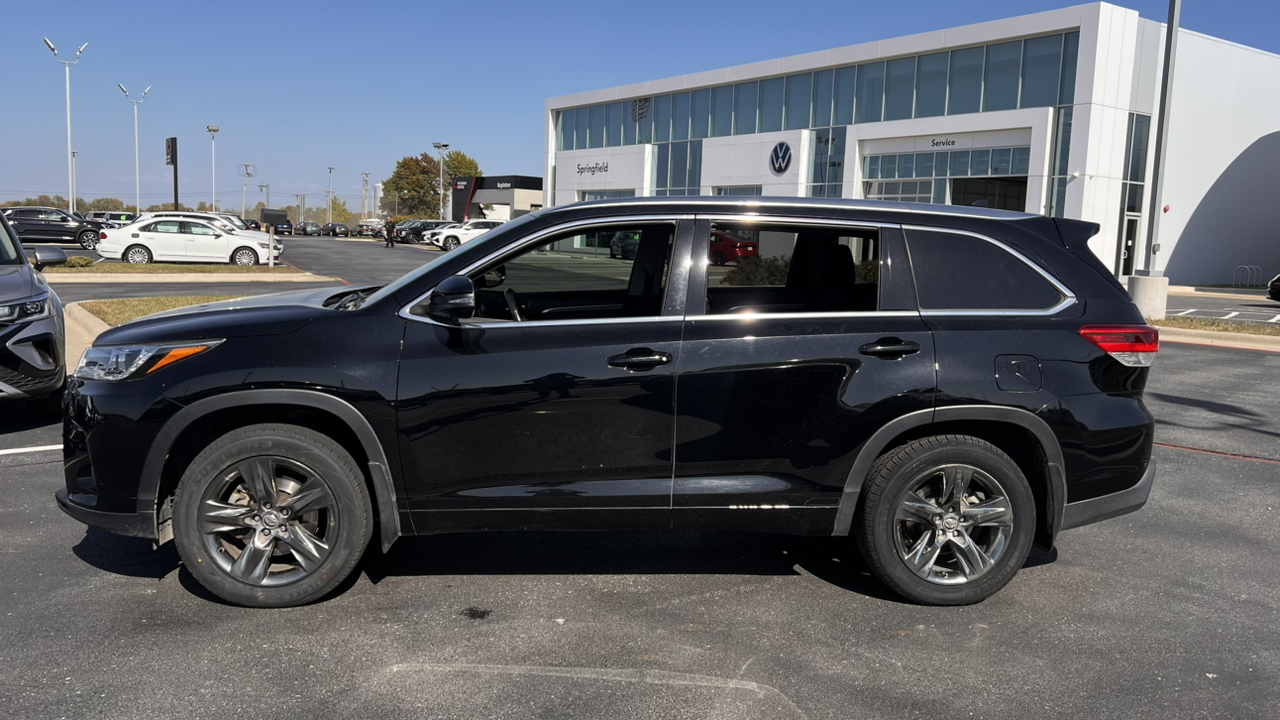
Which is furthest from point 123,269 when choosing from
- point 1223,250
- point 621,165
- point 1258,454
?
point 1223,250

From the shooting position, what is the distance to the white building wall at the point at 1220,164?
36594mm

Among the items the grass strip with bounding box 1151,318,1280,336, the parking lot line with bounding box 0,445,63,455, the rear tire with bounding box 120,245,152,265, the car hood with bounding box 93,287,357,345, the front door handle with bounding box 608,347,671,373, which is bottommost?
the parking lot line with bounding box 0,445,63,455

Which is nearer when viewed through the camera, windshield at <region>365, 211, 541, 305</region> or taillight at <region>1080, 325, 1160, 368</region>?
windshield at <region>365, 211, 541, 305</region>

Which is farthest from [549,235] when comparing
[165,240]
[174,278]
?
[165,240]

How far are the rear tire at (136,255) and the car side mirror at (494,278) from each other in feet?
92.5

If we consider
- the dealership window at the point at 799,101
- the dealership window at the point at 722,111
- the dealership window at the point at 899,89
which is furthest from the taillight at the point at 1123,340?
the dealership window at the point at 722,111

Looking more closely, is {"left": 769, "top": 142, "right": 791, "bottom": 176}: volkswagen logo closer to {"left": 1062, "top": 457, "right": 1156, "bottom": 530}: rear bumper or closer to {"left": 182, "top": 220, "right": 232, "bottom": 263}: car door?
{"left": 182, "top": 220, "right": 232, "bottom": 263}: car door

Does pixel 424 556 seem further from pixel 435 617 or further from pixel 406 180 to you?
pixel 406 180

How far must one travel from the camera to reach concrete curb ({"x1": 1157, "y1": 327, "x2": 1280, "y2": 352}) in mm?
15430

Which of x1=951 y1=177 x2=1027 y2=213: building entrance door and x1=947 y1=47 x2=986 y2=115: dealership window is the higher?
x1=947 y1=47 x2=986 y2=115: dealership window

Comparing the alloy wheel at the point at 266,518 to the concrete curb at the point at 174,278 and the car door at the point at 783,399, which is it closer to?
the car door at the point at 783,399

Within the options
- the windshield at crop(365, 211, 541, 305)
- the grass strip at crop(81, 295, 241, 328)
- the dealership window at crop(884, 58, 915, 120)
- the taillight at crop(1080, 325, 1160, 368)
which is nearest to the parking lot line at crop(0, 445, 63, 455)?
the windshield at crop(365, 211, 541, 305)

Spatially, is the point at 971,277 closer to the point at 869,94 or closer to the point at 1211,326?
the point at 1211,326

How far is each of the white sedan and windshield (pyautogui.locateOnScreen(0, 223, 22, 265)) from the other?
2290 cm
